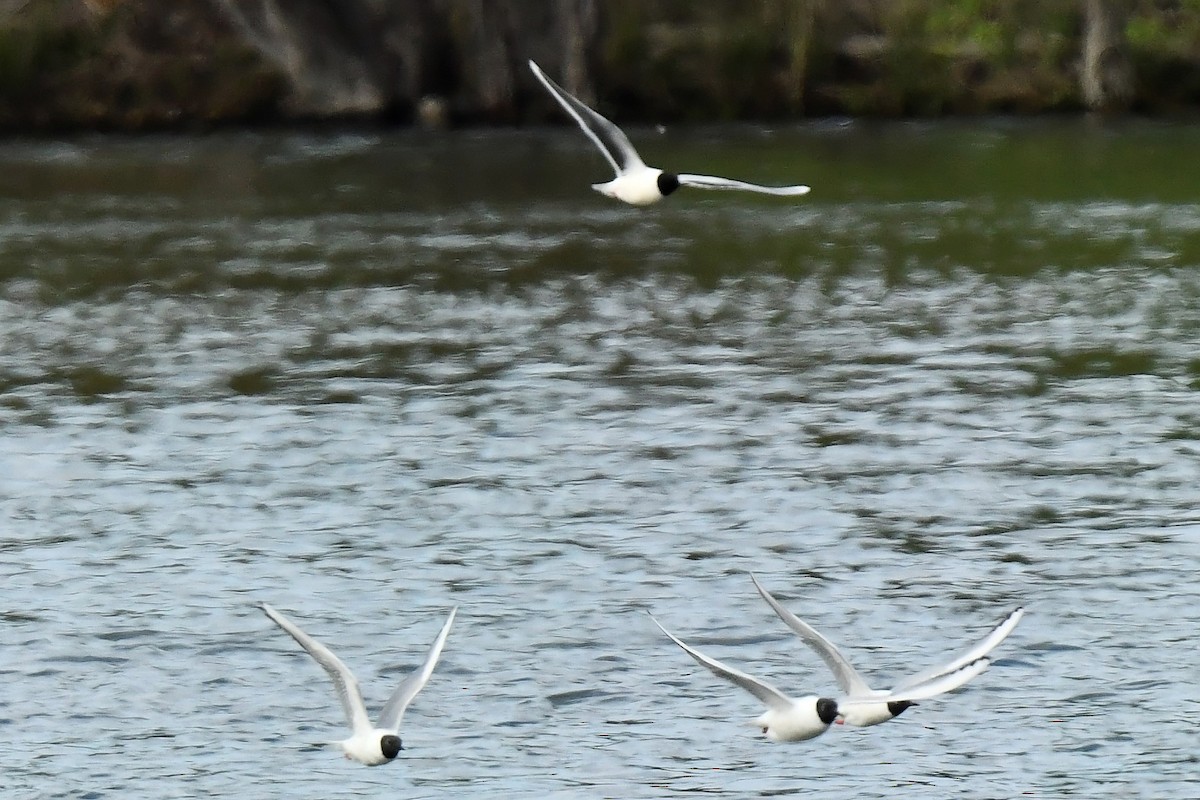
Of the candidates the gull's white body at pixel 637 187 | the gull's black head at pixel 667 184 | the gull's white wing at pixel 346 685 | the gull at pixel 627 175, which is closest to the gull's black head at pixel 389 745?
the gull's white wing at pixel 346 685

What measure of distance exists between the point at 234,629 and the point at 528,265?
77.8 feet

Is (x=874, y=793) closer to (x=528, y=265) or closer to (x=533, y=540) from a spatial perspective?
(x=533, y=540)

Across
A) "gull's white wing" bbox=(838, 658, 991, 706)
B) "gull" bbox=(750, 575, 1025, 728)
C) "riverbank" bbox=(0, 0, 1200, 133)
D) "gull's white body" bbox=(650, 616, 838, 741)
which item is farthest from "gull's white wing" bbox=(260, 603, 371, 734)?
"riverbank" bbox=(0, 0, 1200, 133)

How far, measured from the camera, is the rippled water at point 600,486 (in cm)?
1700

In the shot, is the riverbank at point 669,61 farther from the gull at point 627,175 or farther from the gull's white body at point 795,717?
the gull's white body at point 795,717

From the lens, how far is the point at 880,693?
13.9 m

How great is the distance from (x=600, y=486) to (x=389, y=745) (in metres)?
11.9

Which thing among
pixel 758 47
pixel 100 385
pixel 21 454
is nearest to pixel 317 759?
pixel 21 454

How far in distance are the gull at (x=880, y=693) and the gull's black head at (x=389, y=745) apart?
2.22m

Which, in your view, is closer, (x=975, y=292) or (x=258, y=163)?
(x=975, y=292)

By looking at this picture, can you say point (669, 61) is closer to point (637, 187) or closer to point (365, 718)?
point (637, 187)

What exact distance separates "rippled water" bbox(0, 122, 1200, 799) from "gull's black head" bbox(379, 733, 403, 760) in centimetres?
233

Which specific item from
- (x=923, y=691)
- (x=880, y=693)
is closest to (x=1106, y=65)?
(x=880, y=693)

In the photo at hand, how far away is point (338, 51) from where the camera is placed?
7056cm
